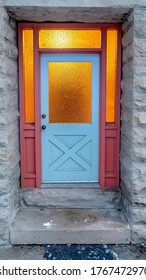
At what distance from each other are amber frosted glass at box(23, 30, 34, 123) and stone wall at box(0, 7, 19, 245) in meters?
0.20

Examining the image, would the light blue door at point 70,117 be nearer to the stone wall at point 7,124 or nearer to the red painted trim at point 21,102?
the red painted trim at point 21,102

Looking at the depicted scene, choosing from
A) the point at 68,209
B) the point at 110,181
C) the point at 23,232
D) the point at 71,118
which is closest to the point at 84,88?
the point at 71,118

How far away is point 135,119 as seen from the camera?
413cm

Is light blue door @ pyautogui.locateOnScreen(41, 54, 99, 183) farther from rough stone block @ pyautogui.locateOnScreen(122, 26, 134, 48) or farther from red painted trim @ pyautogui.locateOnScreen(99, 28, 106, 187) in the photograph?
rough stone block @ pyautogui.locateOnScreen(122, 26, 134, 48)

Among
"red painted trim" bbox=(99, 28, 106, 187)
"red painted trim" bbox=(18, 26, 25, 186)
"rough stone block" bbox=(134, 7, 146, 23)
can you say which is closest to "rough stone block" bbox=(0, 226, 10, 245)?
"red painted trim" bbox=(18, 26, 25, 186)

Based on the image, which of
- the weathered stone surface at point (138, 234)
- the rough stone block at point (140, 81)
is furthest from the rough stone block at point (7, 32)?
the weathered stone surface at point (138, 234)

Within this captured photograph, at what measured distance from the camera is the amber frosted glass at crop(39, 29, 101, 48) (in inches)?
→ 185

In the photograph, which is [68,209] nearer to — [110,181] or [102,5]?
[110,181]

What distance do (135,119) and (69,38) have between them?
1.47 meters

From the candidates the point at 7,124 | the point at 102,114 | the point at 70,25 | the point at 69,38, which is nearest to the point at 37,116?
the point at 7,124

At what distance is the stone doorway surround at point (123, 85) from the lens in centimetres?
397

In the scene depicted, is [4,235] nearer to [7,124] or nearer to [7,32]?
[7,124]

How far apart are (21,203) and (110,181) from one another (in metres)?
1.27

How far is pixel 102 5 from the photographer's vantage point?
3945 millimetres
